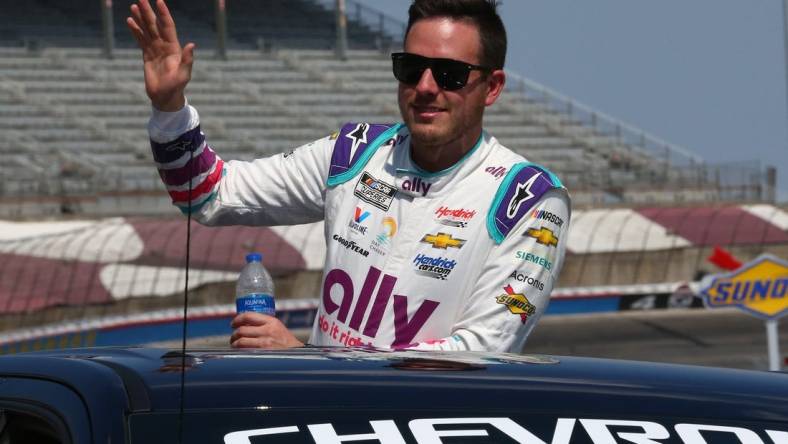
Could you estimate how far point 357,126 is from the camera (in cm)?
402

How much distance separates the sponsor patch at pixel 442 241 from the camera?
12.0ft

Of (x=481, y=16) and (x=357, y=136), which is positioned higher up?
(x=481, y=16)

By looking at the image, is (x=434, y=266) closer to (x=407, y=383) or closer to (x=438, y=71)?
(x=438, y=71)

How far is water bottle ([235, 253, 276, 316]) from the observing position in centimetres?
347

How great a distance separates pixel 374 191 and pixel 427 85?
311 millimetres

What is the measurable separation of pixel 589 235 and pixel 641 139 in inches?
442

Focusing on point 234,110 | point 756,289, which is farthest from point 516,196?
point 234,110

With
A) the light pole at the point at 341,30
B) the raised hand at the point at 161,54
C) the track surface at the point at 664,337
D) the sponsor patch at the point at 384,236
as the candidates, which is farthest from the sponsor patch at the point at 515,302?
the light pole at the point at 341,30

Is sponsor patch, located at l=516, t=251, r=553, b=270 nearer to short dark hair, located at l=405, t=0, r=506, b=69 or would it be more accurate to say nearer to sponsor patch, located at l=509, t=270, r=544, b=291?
sponsor patch, located at l=509, t=270, r=544, b=291

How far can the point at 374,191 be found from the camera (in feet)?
12.6

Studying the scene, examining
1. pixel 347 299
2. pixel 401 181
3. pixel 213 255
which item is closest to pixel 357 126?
pixel 401 181

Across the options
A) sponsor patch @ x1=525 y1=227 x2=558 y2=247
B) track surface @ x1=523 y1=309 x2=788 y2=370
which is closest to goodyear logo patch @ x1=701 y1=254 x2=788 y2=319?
track surface @ x1=523 y1=309 x2=788 y2=370

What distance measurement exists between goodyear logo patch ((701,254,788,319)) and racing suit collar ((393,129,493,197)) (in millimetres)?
11388

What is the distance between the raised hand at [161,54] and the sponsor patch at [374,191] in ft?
1.67
